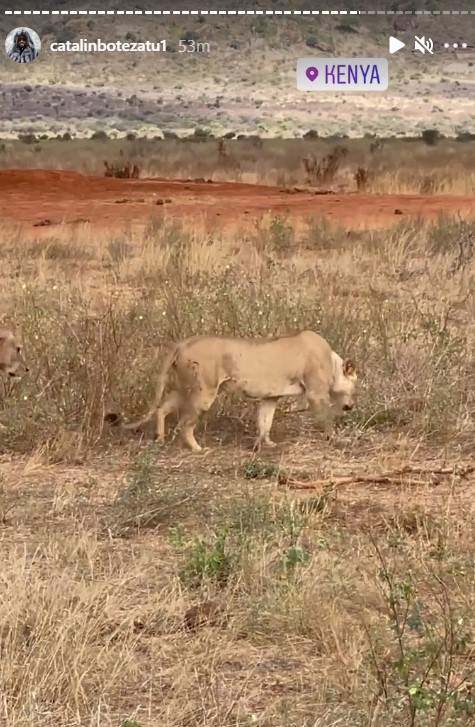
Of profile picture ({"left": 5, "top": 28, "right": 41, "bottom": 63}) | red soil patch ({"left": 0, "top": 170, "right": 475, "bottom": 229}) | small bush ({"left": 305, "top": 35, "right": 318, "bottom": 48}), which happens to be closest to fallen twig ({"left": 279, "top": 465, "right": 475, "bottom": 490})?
red soil patch ({"left": 0, "top": 170, "right": 475, "bottom": 229})

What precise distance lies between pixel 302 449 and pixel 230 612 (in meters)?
3.13

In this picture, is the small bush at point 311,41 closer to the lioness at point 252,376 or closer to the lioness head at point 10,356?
the lioness head at point 10,356

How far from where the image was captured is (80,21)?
231ft

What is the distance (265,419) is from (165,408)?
622mm

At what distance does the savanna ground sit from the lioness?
0.20 metres

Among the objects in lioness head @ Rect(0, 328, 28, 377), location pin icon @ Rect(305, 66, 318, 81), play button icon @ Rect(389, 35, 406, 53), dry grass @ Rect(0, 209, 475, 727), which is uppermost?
play button icon @ Rect(389, 35, 406, 53)

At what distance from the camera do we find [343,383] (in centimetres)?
919

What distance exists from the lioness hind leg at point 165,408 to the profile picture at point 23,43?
51.8 m

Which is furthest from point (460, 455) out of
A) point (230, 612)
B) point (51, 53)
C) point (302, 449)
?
point (51, 53)

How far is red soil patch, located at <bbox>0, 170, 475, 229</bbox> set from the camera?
22.1 metres

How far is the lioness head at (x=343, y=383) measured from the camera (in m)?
9.17

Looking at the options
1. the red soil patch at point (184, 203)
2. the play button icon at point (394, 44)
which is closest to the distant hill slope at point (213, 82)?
the play button icon at point (394, 44)

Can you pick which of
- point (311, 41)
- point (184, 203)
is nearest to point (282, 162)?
point (184, 203)
